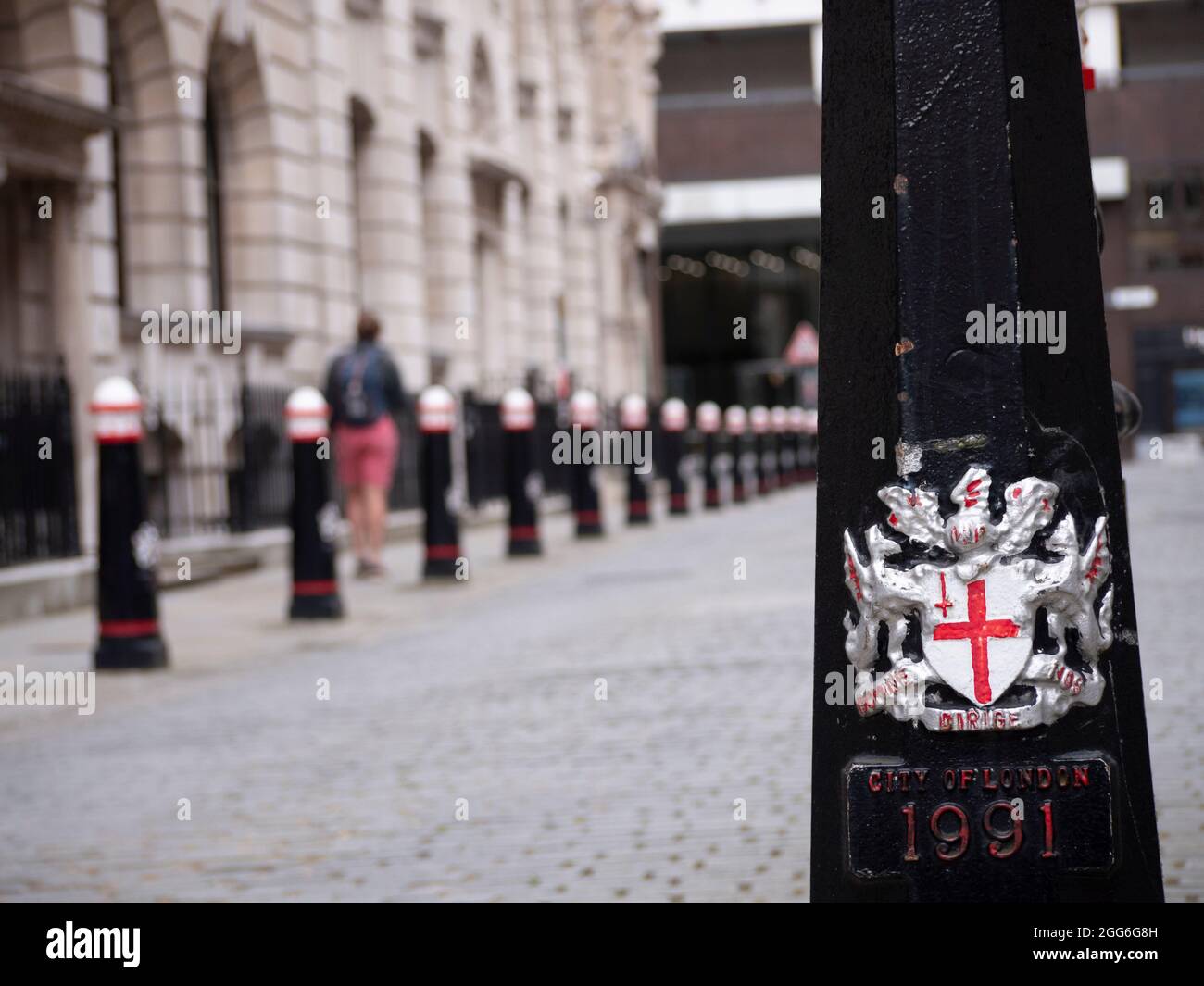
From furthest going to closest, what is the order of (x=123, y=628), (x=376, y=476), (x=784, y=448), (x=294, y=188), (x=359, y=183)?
(x=784, y=448) → (x=359, y=183) → (x=294, y=188) → (x=376, y=476) → (x=123, y=628)

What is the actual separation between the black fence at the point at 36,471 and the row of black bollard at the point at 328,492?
1522mm

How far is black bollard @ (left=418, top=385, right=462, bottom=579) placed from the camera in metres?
14.9

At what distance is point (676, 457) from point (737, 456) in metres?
2.83

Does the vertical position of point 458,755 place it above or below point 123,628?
below

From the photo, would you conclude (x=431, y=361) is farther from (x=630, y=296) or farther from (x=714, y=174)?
(x=714, y=174)

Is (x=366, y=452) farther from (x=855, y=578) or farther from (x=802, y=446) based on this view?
(x=802, y=446)

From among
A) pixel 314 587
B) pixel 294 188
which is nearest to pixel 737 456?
pixel 294 188

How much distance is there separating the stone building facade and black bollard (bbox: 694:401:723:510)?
2.62 meters

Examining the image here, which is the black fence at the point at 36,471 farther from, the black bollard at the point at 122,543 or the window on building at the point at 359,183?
the window on building at the point at 359,183

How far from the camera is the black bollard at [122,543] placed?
996 centimetres

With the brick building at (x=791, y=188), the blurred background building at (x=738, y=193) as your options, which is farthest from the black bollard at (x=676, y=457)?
the brick building at (x=791, y=188)

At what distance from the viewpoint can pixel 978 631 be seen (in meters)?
2.83
